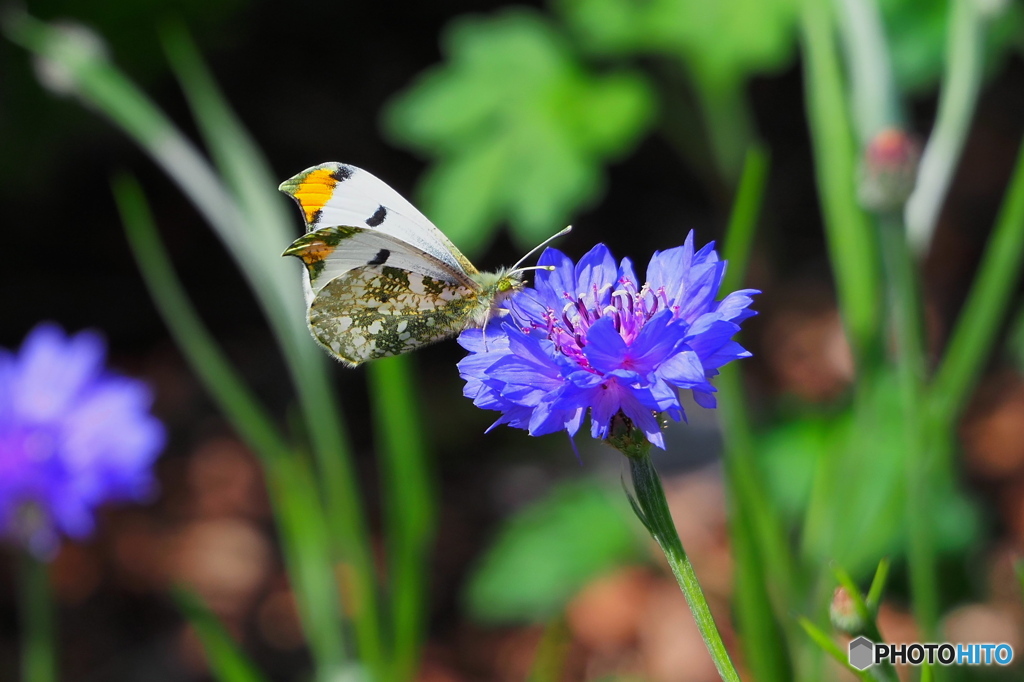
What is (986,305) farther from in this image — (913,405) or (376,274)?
(376,274)

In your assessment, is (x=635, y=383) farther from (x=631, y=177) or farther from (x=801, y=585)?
(x=631, y=177)

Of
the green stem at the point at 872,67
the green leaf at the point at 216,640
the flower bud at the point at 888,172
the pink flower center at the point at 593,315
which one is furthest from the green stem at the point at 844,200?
the green leaf at the point at 216,640

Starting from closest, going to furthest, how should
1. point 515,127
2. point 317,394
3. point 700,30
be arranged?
point 317,394, point 700,30, point 515,127

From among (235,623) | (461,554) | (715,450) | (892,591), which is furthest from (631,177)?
(235,623)

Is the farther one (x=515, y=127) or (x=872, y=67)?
(x=515, y=127)

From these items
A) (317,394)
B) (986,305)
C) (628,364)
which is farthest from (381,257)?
(986,305)

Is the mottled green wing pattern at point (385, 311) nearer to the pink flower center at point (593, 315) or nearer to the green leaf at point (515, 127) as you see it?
the pink flower center at point (593, 315)
